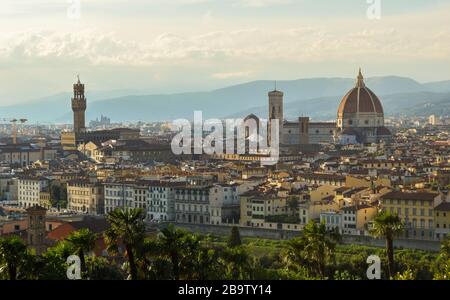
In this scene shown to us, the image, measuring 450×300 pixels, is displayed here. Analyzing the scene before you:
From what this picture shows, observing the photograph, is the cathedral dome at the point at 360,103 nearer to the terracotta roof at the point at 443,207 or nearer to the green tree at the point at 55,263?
the terracotta roof at the point at 443,207

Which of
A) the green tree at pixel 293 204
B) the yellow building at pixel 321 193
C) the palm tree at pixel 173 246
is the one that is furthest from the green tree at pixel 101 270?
the yellow building at pixel 321 193

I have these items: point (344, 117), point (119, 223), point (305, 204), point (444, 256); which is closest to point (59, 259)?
point (119, 223)

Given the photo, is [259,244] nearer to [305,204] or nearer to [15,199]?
[305,204]

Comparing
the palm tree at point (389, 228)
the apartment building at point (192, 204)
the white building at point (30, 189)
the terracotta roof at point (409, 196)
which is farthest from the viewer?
the white building at point (30, 189)

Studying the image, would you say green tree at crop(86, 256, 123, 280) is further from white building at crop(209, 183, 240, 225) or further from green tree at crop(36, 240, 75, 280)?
white building at crop(209, 183, 240, 225)

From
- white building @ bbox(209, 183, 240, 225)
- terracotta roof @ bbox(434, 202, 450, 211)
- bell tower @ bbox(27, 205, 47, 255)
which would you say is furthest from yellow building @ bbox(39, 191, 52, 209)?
bell tower @ bbox(27, 205, 47, 255)
